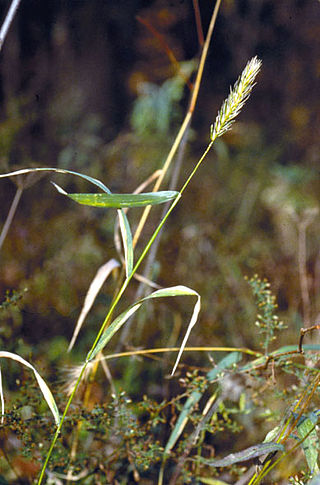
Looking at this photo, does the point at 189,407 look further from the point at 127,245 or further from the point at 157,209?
the point at 157,209

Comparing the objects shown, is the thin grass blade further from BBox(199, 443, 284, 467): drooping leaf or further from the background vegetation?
BBox(199, 443, 284, 467): drooping leaf

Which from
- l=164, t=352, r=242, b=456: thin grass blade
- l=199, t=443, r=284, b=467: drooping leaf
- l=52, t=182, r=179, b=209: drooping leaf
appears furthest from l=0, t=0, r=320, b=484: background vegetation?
l=52, t=182, r=179, b=209: drooping leaf

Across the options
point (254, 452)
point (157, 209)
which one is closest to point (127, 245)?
point (254, 452)

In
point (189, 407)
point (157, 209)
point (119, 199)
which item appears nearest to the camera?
point (119, 199)

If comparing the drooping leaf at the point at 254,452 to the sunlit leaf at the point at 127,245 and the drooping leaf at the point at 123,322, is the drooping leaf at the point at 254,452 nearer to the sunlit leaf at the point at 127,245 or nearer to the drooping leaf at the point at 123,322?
the drooping leaf at the point at 123,322

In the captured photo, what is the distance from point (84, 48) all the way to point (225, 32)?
0.71 m

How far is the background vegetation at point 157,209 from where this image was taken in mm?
1017

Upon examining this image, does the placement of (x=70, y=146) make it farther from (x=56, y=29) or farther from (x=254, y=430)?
(x=254, y=430)

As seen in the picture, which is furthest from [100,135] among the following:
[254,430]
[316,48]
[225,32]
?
[254,430]

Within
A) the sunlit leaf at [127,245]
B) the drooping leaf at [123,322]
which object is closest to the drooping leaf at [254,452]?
the drooping leaf at [123,322]

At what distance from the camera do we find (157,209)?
6.49 feet

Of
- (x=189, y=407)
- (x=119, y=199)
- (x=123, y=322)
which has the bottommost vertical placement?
(x=189, y=407)

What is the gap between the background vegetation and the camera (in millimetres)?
1017

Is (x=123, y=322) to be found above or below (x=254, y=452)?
above
